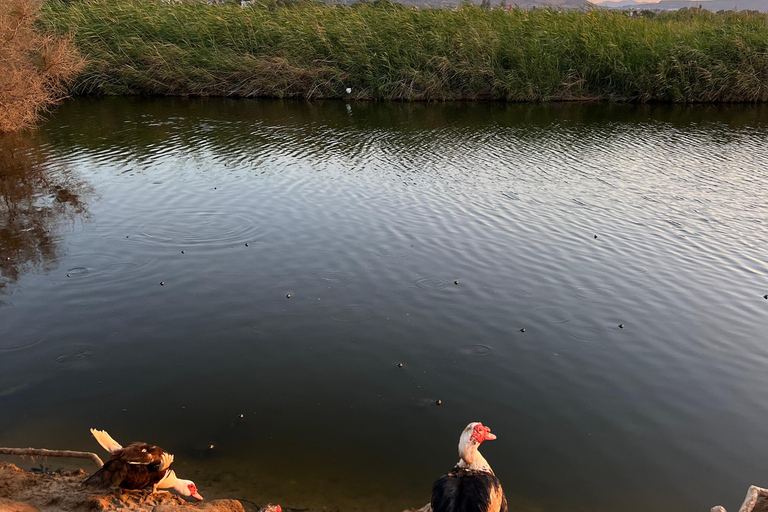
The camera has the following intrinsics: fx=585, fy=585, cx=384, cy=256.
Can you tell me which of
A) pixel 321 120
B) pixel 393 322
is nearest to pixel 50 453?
pixel 393 322

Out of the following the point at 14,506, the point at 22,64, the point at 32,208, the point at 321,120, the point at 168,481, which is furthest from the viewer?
the point at 321,120

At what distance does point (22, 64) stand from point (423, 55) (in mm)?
20270

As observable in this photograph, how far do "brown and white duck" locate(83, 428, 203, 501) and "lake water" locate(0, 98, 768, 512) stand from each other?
827mm

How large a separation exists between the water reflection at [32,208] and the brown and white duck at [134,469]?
686 cm

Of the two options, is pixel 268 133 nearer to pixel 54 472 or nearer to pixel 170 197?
pixel 170 197

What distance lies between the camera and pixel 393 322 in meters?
10.2

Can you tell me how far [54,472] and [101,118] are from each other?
25.0 metres

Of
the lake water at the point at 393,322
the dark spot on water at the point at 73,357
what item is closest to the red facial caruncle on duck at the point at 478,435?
the lake water at the point at 393,322

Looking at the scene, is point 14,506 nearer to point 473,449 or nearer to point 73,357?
point 73,357

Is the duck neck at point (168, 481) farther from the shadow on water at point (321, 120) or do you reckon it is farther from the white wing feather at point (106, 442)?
the shadow on water at point (321, 120)

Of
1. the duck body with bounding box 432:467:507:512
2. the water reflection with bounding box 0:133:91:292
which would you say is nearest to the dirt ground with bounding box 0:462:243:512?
the duck body with bounding box 432:467:507:512

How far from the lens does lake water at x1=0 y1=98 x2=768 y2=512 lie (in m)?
7.13

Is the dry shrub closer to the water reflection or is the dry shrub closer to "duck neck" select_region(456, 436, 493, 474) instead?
the water reflection

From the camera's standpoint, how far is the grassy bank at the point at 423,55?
1315 inches
